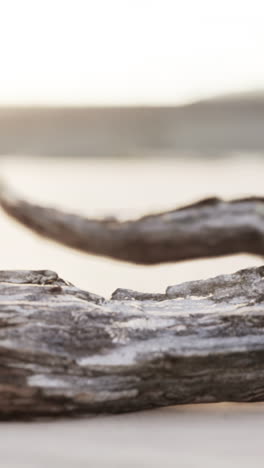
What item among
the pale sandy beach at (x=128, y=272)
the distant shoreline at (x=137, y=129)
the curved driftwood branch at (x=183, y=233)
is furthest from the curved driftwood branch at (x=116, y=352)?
the distant shoreline at (x=137, y=129)

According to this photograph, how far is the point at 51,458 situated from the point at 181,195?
104 inches

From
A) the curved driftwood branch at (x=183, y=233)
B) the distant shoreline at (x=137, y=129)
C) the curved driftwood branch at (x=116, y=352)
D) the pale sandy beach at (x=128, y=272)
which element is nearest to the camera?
the pale sandy beach at (x=128, y=272)

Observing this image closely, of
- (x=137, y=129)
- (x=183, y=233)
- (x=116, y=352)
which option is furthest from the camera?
(x=137, y=129)

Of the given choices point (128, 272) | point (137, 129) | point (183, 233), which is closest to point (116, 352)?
point (183, 233)

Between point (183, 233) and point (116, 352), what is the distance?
0.34m

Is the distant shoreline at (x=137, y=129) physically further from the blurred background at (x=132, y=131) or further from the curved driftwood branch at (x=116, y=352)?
the curved driftwood branch at (x=116, y=352)

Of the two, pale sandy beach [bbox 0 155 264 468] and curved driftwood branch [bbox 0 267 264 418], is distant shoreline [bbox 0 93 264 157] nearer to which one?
pale sandy beach [bbox 0 155 264 468]

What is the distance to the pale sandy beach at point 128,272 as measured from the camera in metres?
0.67

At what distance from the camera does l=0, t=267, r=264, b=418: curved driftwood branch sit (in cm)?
77

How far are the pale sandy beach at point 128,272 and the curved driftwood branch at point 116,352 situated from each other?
0.02m

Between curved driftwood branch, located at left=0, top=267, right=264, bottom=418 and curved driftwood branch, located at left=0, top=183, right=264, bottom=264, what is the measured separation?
0.71 ft

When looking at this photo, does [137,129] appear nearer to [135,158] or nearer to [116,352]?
[135,158]

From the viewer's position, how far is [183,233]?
3.56 ft

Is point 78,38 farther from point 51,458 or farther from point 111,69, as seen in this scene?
point 51,458
